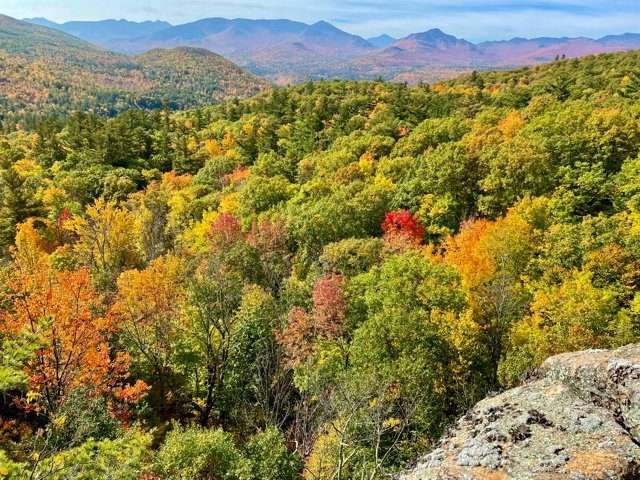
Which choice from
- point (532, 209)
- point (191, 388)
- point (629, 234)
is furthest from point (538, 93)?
point (191, 388)

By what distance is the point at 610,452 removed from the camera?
1077cm

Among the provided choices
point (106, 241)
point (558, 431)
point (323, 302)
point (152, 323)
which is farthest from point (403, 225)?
point (558, 431)

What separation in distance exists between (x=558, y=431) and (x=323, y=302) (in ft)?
63.9

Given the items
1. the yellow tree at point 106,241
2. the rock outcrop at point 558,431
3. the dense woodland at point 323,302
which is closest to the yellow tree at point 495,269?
the dense woodland at point 323,302

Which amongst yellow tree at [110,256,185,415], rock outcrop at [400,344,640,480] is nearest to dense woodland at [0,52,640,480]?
yellow tree at [110,256,185,415]

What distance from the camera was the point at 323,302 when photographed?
30391mm

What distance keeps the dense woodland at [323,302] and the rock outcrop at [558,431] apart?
369cm

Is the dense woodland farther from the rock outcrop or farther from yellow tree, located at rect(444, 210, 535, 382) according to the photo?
the rock outcrop

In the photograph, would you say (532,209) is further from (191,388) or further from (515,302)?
(191,388)

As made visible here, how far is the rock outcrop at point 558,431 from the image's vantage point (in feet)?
34.9

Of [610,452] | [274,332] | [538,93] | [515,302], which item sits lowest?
[274,332]

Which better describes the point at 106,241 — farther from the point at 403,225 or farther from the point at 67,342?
the point at 403,225

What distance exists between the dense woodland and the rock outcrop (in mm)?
3688

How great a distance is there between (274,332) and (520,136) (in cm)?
3272
